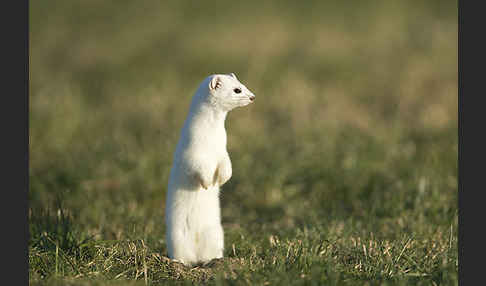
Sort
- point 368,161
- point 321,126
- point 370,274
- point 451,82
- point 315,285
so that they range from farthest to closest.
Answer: point 451,82 → point 321,126 → point 368,161 → point 370,274 → point 315,285

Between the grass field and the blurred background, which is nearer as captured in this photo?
the grass field

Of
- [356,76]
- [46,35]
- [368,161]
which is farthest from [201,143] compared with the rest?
[46,35]

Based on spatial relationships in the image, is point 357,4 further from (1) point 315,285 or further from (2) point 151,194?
(1) point 315,285

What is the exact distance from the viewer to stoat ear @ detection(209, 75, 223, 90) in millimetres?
3861

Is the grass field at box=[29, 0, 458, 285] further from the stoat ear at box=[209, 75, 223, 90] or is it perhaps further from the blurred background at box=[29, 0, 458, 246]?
the stoat ear at box=[209, 75, 223, 90]

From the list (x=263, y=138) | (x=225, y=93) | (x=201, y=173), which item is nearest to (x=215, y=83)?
(x=225, y=93)

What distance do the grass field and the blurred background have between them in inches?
1.2

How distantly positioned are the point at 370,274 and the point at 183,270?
4.32 ft

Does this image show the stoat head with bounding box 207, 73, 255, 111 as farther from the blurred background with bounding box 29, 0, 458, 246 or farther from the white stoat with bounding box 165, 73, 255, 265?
the blurred background with bounding box 29, 0, 458, 246

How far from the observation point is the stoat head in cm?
387

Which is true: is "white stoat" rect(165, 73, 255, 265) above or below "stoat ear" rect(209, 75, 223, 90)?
below

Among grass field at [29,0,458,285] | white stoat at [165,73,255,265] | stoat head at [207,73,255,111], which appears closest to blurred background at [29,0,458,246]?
grass field at [29,0,458,285]

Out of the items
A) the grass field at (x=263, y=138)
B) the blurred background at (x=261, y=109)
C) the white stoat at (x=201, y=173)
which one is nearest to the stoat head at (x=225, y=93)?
the white stoat at (x=201, y=173)

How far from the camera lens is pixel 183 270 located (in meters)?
3.80
